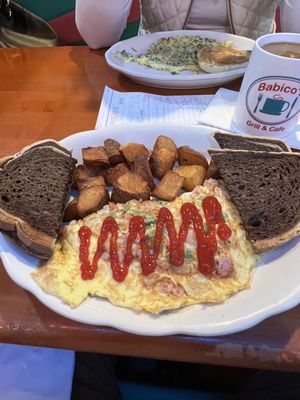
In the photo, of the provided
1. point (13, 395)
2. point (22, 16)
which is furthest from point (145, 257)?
point (22, 16)

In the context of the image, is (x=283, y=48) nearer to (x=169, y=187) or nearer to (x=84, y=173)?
(x=169, y=187)

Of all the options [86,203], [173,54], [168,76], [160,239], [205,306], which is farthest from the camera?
[173,54]

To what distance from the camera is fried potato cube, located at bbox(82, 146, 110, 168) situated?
1150 millimetres

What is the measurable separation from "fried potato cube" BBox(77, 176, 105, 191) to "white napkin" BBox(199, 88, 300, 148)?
573 mm

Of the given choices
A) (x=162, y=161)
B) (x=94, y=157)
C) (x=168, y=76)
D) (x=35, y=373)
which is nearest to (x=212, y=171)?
(x=162, y=161)

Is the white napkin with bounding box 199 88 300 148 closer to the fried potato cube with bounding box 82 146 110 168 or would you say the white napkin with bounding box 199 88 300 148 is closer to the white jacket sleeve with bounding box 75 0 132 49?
the fried potato cube with bounding box 82 146 110 168

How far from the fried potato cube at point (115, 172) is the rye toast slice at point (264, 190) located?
0.97 ft

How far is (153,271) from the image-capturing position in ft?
2.90

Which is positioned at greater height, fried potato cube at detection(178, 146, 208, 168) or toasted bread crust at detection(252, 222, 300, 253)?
toasted bread crust at detection(252, 222, 300, 253)

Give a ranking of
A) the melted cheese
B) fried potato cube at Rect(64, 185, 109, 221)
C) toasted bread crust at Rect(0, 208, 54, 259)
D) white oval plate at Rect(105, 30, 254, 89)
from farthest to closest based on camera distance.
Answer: the melted cheese
white oval plate at Rect(105, 30, 254, 89)
fried potato cube at Rect(64, 185, 109, 221)
toasted bread crust at Rect(0, 208, 54, 259)

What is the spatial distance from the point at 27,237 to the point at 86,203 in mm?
213

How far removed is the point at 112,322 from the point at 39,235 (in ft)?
1.00

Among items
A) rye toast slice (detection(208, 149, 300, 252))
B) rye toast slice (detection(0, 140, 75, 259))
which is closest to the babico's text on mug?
rye toast slice (detection(208, 149, 300, 252))

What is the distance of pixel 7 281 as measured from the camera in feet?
3.05
